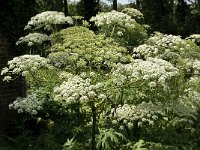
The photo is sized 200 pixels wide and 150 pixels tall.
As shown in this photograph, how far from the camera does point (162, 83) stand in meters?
6.71

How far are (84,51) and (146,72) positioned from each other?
1.24 m

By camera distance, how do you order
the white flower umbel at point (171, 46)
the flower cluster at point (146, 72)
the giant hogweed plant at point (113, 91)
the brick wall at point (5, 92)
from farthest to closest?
the brick wall at point (5, 92)
the white flower umbel at point (171, 46)
the giant hogweed plant at point (113, 91)
the flower cluster at point (146, 72)

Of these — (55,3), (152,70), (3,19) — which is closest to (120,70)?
(152,70)

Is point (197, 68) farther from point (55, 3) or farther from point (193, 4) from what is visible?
point (193, 4)

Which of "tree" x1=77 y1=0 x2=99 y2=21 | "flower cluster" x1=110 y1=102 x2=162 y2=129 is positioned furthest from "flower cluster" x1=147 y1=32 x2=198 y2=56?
"tree" x1=77 y1=0 x2=99 y2=21

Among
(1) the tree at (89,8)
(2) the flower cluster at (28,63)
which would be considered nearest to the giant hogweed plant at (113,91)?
(2) the flower cluster at (28,63)

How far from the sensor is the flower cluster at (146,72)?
6.52 m

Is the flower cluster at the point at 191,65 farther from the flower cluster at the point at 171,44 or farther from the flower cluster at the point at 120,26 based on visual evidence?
the flower cluster at the point at 120,26

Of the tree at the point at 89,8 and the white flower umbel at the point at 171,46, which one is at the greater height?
the tree at the point at 89,8

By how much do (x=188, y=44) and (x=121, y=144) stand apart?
2.79m

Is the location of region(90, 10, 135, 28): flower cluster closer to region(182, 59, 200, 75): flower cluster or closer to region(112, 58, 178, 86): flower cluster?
region(182, 59, 200, 75): flower cluster

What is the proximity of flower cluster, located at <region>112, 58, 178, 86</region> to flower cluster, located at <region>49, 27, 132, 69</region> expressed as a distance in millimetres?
308

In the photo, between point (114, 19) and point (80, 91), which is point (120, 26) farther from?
point (80, 91)

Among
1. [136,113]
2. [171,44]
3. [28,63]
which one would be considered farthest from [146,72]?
[171,44]
